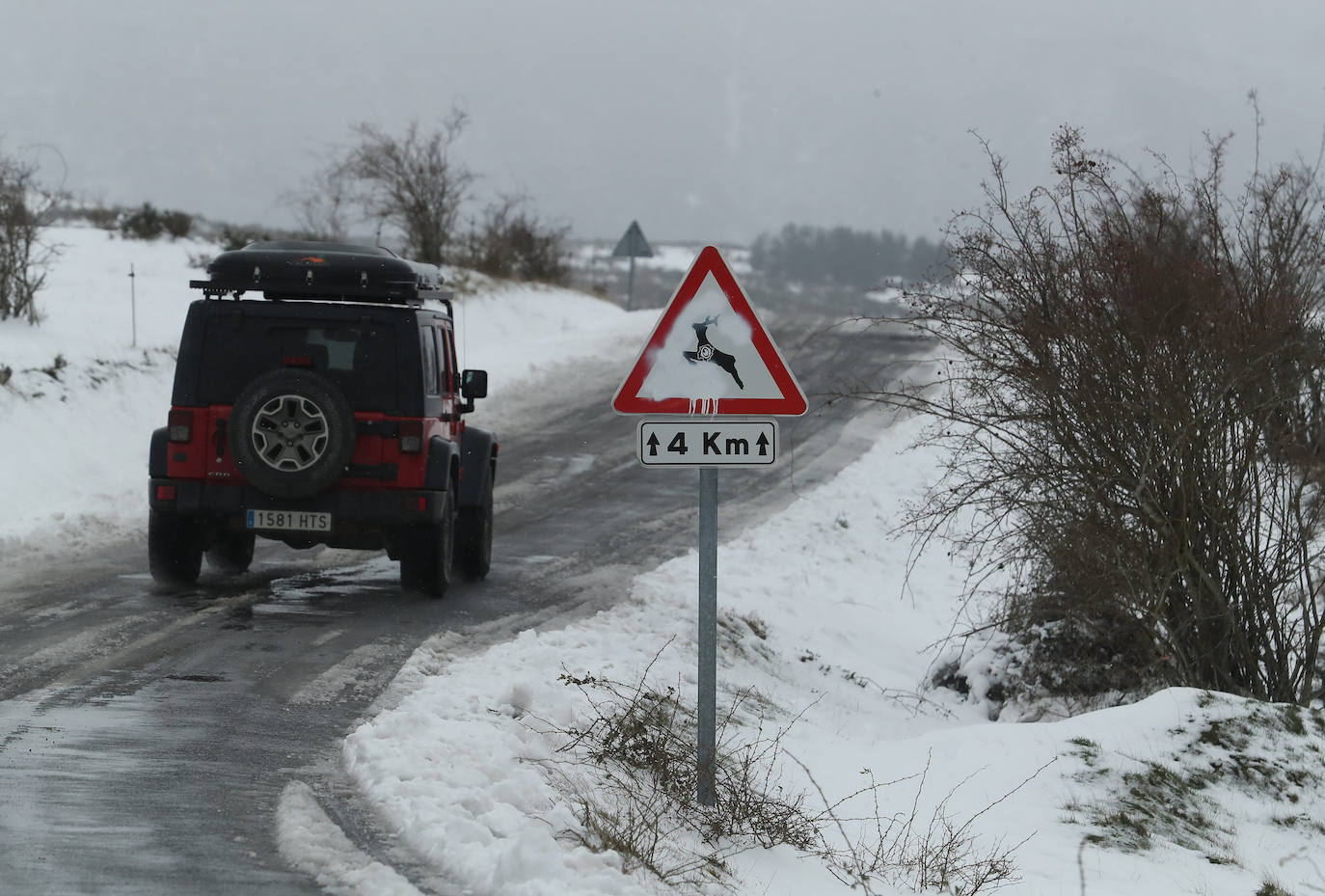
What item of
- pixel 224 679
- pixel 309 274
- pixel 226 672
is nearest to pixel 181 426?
pixel 309 274

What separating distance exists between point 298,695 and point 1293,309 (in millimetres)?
6411

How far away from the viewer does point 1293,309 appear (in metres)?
9.00

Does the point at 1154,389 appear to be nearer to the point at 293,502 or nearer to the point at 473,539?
the point at 473,539

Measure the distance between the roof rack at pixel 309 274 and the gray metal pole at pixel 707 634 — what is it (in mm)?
4784

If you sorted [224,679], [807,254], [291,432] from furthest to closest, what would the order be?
1. [807,254]
2. [291,432]
3. [224,679]

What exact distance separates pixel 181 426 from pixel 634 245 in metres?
22.5

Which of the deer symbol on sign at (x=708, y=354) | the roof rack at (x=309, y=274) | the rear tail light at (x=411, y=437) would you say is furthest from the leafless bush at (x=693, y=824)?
the roof rack at (x=309, y=274)

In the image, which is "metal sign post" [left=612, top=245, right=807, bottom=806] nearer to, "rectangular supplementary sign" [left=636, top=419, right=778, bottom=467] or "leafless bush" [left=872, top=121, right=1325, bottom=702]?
"rectangular supplementary sign" [left=636, top=419, right=778, bottom=467]

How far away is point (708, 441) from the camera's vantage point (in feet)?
17.3

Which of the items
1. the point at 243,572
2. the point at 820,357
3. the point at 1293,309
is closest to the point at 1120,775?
the point at 1293,309

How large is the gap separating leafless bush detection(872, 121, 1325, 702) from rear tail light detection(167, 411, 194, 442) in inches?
188

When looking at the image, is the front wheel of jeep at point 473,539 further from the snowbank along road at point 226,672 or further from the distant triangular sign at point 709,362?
the distant triangular sign at point 709,362

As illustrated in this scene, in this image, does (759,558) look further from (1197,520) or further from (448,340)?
(1197,520)

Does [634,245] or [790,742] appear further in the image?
[634,245]
